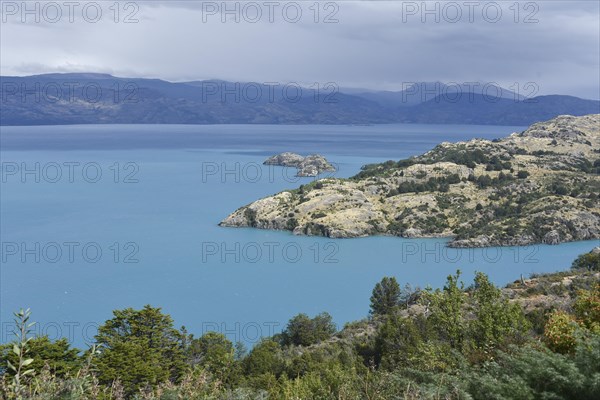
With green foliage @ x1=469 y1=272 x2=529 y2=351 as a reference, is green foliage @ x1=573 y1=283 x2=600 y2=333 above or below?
above

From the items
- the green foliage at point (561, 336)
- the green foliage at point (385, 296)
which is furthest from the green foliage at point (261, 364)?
the green foliage at point (385, 296)

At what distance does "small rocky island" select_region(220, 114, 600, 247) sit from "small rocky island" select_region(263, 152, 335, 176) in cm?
3908

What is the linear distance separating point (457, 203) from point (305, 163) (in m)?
69.3

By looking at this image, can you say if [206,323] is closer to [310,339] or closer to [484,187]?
[310,339]

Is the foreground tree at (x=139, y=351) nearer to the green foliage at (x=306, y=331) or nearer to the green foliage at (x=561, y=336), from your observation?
the green foliage at (x=306, y=331)

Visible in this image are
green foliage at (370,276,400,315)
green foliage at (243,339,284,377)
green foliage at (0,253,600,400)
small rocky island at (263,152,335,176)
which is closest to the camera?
green foliage at (0,253,600,400)

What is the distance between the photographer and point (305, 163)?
16012cm

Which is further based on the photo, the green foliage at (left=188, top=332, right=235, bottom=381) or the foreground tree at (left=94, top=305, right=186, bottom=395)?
the green foliage at (left=188, top=332, right=235, bottom=381)

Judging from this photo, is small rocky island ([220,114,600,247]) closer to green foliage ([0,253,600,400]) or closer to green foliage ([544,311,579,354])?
green foliage ([0,253,600,400])

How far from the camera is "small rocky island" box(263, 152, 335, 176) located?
154 m

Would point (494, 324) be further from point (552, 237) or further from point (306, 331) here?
point (552, 237)

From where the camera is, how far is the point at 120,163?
176375 millimetres

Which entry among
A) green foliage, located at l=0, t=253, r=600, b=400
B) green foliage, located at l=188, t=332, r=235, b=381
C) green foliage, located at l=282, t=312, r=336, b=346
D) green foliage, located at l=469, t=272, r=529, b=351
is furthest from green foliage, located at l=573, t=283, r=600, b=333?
green foliage, located at l=282, t=312, r=336, b=346

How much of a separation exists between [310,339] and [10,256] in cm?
5322
